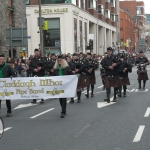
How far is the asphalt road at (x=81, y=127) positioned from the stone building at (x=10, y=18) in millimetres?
21382

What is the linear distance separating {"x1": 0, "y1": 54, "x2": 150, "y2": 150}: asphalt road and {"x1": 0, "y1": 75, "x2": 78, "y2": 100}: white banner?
2.13ft

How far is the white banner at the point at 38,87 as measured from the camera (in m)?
13.1

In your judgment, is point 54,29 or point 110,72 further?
point 54,29

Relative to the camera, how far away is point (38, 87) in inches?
518

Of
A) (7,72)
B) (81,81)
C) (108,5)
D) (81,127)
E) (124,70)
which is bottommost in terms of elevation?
(81,127)

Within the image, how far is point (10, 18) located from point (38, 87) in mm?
27683

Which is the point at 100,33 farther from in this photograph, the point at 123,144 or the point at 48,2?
the point at 123,144

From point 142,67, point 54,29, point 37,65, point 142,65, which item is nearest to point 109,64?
point 37,65

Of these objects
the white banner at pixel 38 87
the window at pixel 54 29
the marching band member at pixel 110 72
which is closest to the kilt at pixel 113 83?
the marching band member at pixel 110 72

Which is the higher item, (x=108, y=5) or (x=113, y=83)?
(x=108, y=5)

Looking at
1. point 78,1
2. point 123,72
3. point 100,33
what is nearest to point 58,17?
point 78,1

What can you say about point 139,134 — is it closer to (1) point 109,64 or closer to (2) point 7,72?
(2) point 7,72

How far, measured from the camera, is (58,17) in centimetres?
5188

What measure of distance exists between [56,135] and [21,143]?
3.50 ft
